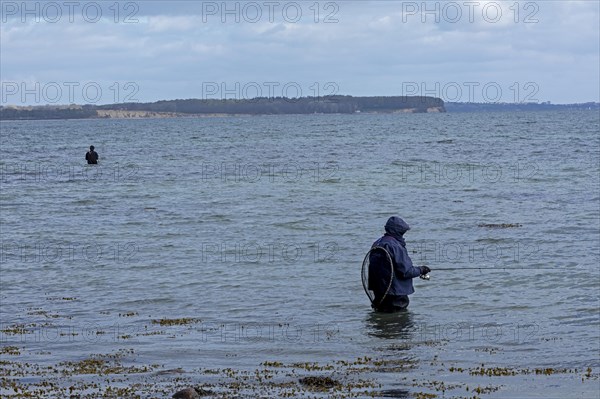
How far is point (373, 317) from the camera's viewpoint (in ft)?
53.8

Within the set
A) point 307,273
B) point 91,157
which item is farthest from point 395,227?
point 91,157

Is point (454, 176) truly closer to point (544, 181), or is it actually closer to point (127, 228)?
point (544, 181)

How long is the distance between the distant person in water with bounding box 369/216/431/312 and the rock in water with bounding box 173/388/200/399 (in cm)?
565

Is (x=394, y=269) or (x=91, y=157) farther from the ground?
(x=91, y=157)

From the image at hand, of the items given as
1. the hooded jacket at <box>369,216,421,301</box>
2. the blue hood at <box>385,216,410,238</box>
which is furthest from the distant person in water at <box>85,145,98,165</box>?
the blue hood at <box>385,216,410,238</box>

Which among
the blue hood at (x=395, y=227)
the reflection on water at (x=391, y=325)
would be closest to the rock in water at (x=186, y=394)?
the reflection on water at (x=391, y=325)

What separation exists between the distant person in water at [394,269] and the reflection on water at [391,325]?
0.16 m

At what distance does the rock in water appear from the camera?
35.2ft

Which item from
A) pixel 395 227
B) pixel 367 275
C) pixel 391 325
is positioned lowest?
pixel 391 325

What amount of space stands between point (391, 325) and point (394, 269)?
85cm

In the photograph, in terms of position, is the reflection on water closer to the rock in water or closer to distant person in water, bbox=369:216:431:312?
distant person in water, bbox=369:216:431:312

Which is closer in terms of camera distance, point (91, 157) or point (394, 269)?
point (394, 269)

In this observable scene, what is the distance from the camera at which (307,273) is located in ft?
68.7

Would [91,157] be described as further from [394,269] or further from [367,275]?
[394,269]
